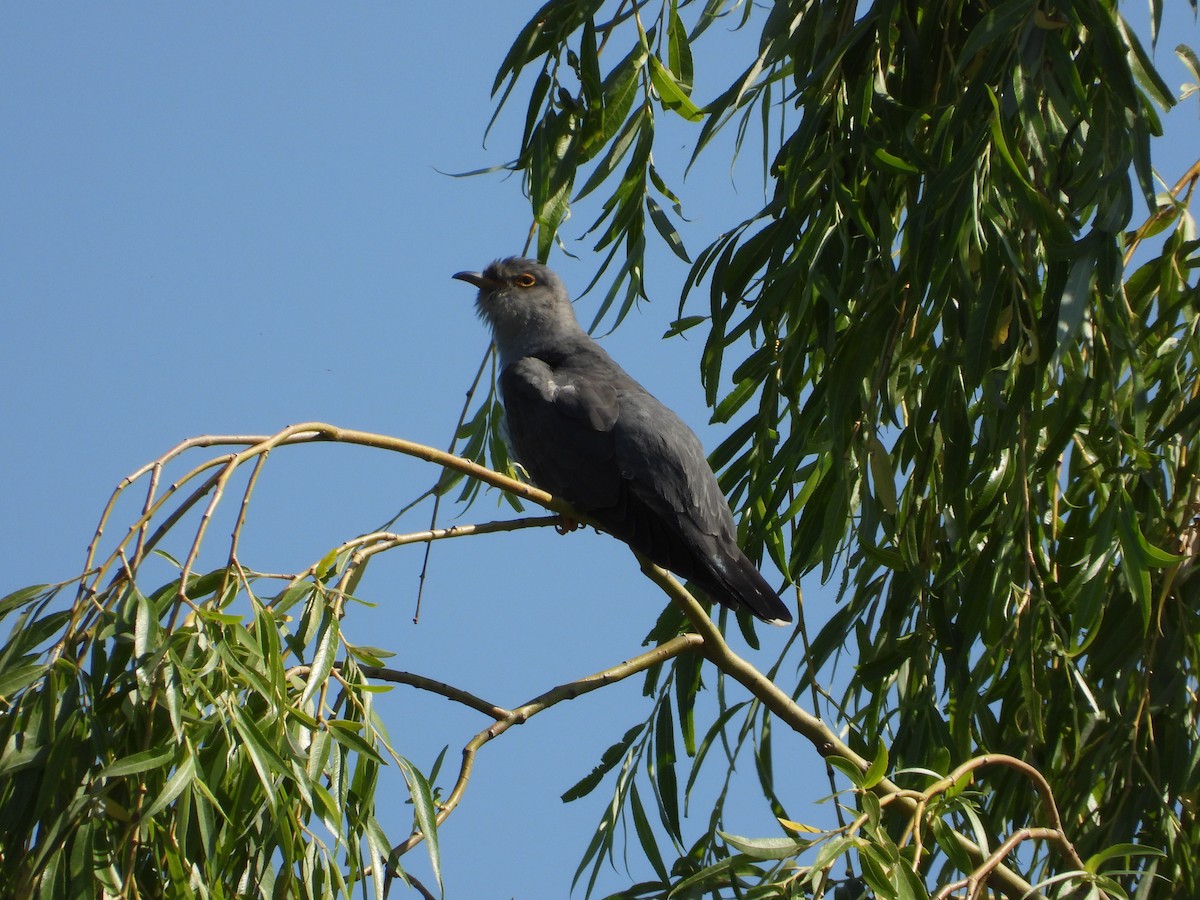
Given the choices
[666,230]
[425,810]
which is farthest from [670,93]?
[425,810]

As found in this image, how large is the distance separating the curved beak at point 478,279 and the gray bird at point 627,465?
0.78 meters

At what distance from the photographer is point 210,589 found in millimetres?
2422

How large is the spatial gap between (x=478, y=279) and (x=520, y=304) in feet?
0.93

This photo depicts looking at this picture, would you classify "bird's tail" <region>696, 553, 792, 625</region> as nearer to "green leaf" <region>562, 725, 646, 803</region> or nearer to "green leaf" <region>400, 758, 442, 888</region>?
"green leaf" <region>562, 725, 646, 803</region>

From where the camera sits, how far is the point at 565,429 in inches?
179

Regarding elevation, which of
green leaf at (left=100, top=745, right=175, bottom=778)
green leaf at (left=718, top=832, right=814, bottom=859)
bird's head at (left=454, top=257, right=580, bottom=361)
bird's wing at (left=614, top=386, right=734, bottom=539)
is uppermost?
bird's head at (left=454, top=257, right=580, bottom=361)

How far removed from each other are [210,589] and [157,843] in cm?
42

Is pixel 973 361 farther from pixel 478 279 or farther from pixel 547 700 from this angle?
pixel 478 279

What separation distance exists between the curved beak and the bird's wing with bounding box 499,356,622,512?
1.15 metres

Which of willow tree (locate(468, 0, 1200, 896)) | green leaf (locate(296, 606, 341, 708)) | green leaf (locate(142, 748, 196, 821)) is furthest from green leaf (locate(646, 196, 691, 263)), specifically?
green leaf (locate(142, 748, 196, 821))

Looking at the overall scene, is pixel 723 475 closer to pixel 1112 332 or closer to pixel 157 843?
pixel 1112 332

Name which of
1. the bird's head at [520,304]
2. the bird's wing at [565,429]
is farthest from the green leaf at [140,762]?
the bird's head at [520,304]

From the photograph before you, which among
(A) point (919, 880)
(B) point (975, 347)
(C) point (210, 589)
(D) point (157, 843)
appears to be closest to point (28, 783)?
(D) point (157, 843)

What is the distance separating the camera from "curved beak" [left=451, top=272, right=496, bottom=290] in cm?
601
